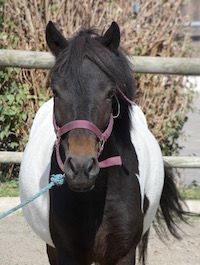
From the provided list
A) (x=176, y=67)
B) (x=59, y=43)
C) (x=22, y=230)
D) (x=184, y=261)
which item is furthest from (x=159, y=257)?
(x=59, y=43)

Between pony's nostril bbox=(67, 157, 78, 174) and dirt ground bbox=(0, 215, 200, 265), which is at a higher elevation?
pony's nostril bbox=(67, 157, 78, 174)

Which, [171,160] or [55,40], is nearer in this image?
[55,40]

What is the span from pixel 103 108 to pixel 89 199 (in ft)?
1.64

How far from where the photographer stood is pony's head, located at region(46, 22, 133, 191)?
2732 mm

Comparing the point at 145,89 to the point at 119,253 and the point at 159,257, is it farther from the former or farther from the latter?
the point at 119,253

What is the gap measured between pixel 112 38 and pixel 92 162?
0.70 meters

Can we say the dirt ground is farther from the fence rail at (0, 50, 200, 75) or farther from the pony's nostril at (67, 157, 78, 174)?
the pony's nostril at (67, 157, 78, 174)

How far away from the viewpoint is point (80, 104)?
2863 millimetres

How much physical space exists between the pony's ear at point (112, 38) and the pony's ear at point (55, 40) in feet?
0.62

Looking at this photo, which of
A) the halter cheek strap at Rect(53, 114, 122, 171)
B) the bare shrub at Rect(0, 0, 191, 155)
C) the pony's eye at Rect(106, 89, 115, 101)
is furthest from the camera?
the bare shrub at Rect(0, 0, 191, 155)

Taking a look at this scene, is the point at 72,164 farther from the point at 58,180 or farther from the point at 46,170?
the point at 46,170

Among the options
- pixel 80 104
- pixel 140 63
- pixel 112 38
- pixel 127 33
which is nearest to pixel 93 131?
pixel 80 104

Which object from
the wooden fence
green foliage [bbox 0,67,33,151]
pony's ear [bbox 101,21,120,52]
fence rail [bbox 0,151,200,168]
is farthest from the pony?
green foliage [bbox 0,67,33,151]

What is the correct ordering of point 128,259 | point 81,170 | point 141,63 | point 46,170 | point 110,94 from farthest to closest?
point 141,63 → point 46,170 → point 128,259 → point 110,94 → point 81,170
